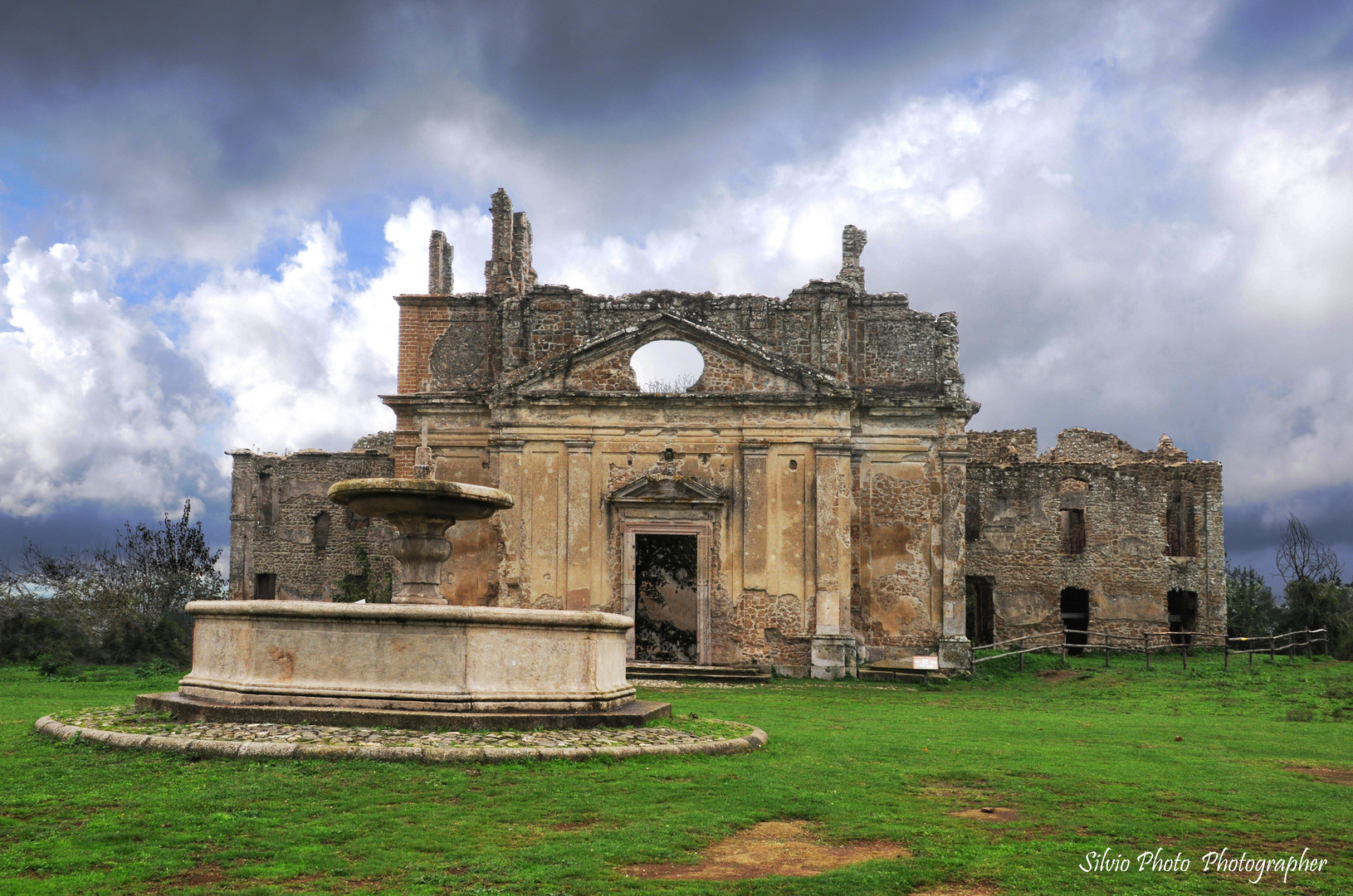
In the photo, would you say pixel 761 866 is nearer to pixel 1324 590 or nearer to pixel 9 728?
pixel 9 728

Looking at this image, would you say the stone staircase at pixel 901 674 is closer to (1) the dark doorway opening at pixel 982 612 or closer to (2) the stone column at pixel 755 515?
(2) the stone column at pixel 755 515

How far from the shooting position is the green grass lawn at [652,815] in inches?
197

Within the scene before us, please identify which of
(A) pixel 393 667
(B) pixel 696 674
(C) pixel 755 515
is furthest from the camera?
(C) pixel 755 515

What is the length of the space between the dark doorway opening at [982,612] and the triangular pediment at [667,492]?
489 inches

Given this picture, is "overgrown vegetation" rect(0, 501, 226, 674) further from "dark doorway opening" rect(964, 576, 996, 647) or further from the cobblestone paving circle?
"dark doorway opening" rect(964, 576, 996, 647)

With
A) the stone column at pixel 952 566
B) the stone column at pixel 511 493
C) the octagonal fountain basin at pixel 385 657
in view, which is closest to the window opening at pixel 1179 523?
the stone column at pixel 952 566

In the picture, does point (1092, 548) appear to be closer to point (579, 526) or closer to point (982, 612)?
point (982, 612)

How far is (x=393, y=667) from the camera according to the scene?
8812 mm

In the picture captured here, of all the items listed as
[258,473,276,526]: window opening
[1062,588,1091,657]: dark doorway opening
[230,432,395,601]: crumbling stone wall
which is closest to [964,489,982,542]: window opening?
[1062,588,1091,657]: dark doorway opening

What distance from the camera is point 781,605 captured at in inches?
811

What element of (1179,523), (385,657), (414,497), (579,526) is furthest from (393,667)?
(1179,523)

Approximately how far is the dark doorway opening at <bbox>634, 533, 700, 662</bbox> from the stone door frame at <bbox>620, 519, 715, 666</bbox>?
0.36m

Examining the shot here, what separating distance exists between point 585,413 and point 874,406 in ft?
19.9

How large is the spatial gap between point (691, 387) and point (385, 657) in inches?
523
